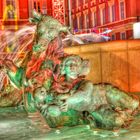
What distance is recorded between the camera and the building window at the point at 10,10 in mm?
40500

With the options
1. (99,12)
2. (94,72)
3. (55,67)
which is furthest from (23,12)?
(55,67)

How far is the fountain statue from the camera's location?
12.3ft

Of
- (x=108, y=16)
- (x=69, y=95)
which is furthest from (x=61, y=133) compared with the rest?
(x=108, y=16)

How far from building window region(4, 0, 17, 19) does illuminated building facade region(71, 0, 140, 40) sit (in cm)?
665

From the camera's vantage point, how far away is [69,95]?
12.1 ft

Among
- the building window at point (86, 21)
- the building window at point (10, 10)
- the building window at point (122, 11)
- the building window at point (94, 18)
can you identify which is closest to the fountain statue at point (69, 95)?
the building window at point (10, 10)

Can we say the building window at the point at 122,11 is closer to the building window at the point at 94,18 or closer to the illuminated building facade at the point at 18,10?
the building window at the point at 94,18

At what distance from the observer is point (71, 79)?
3881mm

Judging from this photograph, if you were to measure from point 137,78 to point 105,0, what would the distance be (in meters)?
39.1

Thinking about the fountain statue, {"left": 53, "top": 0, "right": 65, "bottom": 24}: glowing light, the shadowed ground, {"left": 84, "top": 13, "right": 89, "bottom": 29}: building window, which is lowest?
the shadowed ground

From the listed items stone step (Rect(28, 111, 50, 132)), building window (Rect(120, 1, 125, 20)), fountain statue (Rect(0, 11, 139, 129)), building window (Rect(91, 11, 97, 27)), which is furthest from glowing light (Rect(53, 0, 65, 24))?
building window (Rect(91, 11, 97, 27))

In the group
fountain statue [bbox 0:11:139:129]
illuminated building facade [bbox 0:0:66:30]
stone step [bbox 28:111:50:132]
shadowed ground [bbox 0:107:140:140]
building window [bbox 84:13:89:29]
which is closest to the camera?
shadowed ground [bbox 0:107:140:140]

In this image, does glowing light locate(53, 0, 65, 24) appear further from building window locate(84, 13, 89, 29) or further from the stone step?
building window locate(84, 13, 89, 29)

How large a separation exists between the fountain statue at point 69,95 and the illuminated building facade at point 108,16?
99.9 feet
